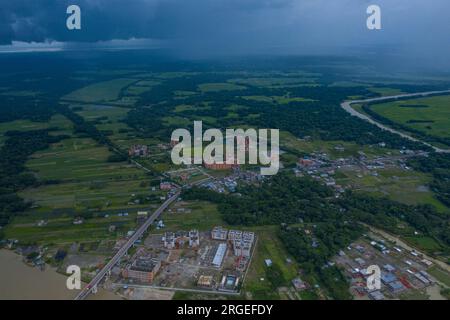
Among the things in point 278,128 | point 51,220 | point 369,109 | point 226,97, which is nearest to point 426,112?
point 369,109

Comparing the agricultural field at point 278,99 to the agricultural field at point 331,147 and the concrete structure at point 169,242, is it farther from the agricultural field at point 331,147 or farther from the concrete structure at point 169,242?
the concrete structure at point 169,242

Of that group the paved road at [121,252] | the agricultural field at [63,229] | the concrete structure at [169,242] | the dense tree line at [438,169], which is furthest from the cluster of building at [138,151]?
the dense tree line at [438,169]

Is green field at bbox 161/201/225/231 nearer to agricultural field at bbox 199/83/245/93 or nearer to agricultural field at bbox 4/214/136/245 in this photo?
agricultural field at bbox 4/214/136/245

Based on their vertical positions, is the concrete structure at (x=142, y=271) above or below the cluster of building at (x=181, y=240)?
below

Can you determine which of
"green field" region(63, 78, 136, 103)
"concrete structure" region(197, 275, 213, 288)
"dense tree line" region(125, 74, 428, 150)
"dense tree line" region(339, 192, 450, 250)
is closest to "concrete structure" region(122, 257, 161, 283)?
"concrete structure" region(197, 275, 213, 288)

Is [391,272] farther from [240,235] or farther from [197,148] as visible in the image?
[197,148]

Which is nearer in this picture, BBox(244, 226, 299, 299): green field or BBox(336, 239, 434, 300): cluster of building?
BBox(244, 226, 299, 299): green field
